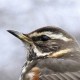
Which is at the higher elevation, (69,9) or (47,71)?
(69,9)

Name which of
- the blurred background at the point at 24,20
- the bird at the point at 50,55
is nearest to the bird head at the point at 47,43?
the bird at the point at 50,55

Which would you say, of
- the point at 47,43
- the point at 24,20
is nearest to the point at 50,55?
the point at 47,43

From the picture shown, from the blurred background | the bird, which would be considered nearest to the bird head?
the bird

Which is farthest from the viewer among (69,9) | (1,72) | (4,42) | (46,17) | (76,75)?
(69,9)

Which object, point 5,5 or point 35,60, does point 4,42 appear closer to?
point 5,5

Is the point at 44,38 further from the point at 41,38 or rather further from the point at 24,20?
the point at 24,20

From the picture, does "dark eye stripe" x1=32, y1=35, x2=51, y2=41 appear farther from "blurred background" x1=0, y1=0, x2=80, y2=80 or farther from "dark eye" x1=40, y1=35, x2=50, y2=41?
"blurred background" x1=0, y1=0, x2=80, y2=80

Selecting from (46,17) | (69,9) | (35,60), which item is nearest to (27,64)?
(35,60)
